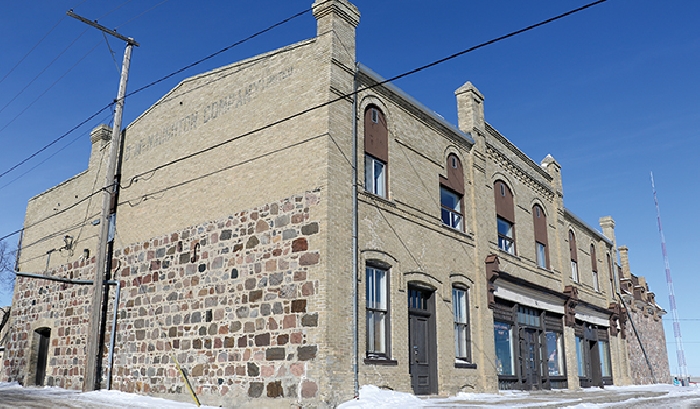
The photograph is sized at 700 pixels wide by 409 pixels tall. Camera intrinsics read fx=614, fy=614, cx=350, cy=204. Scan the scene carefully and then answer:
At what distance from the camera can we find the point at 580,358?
1147 inches

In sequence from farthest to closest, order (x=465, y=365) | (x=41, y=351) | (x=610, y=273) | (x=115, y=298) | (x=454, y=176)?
(x=610, y=273) → (x=41, y=351) → (x=454, y=176) → (x=115, y=298) → (x=465, y=365)

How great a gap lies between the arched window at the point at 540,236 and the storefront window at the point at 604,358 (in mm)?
8498

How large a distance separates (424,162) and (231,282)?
673 centimetres

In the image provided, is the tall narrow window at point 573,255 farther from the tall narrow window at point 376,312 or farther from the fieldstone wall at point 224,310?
the fieldstone wall at point 224,310

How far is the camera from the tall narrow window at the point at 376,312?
49.0ft

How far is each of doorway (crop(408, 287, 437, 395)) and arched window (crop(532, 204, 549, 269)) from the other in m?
10.0

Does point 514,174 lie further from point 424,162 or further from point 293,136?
point 293,136

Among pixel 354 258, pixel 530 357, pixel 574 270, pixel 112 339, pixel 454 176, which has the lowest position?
pixel 530 357

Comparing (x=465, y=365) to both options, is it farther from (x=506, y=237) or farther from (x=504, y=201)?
(x=504, y=201)

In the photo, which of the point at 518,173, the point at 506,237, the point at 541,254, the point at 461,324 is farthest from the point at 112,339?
the point at 541,254

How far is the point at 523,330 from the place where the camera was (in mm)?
23172

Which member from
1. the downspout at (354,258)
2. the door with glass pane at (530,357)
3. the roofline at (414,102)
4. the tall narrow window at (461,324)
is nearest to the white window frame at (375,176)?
the downspout at (354,258)

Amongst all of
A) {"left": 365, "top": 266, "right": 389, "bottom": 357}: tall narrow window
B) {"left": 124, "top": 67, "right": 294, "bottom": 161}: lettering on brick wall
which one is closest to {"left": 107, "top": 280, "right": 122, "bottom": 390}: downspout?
{"left": 124, "top": 67, "right": 294, "bottom": 161}: lettering on brick wall

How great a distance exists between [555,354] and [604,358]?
8354 millimetres
